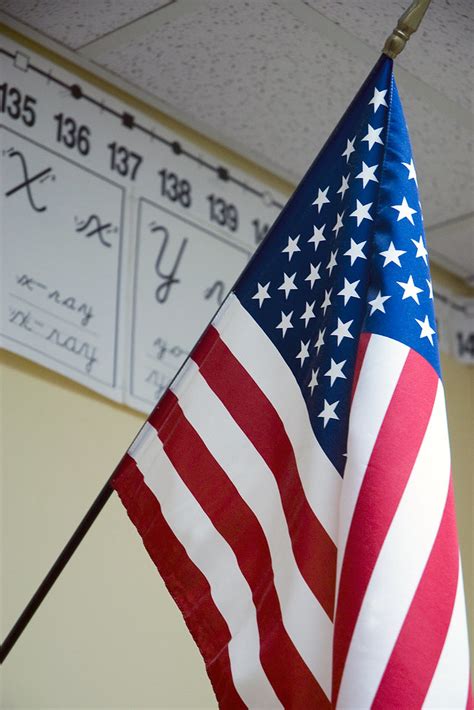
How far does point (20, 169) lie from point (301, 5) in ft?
1.84

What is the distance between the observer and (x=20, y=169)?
1685mm

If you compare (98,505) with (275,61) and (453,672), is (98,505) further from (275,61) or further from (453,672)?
(275,61)

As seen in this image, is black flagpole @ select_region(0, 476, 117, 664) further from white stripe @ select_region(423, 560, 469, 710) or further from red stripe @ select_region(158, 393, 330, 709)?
white stripe @ select_region(423, 560, 469, 710)

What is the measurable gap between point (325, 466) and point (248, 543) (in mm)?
144

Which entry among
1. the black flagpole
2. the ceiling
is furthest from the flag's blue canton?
the ceiling

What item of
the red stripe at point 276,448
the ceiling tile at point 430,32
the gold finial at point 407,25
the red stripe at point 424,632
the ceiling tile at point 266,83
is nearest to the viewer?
the red stripe at point 424,632

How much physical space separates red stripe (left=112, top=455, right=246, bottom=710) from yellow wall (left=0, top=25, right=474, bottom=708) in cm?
41

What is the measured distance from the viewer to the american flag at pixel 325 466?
3.28ft

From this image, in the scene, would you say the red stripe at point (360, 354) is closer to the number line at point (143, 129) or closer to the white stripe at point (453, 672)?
the white stripe at point (453, 672)

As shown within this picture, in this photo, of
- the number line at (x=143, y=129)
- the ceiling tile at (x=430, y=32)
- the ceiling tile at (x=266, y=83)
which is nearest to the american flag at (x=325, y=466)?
the ceiling tile at (x=430, y=32)

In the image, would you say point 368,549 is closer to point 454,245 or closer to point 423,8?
point 423,8

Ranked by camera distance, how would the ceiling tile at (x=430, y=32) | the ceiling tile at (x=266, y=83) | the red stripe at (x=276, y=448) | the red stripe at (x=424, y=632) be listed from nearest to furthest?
the red stripe at (x=424, y=632), the red stripe at (x=276, y=448), the ceiling tile at (x=430, y=32), the ceiling tile at (x=266, y=83)

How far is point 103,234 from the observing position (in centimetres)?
179

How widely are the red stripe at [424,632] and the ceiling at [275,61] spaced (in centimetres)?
91
